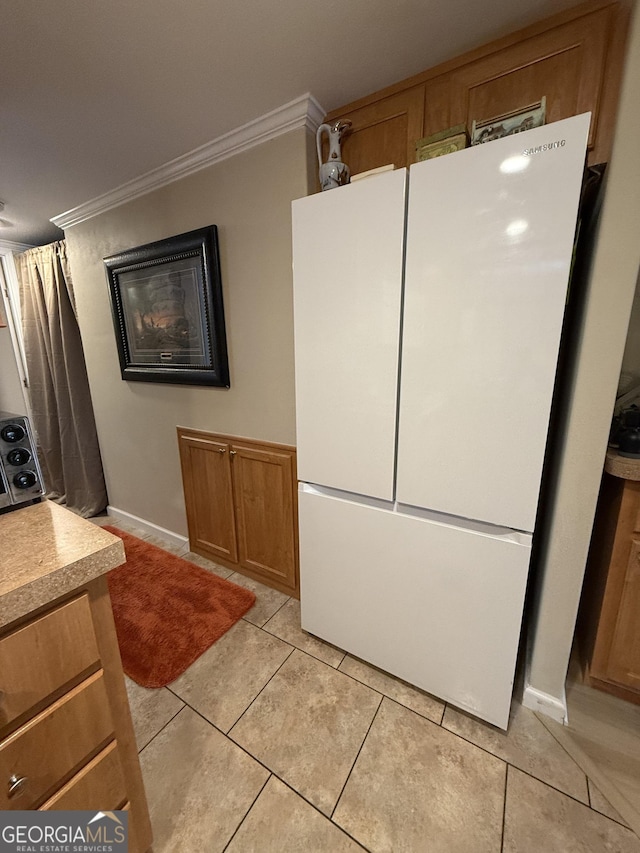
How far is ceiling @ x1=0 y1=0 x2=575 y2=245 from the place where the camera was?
1.06m

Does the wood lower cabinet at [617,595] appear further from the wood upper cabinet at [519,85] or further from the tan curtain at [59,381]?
the tan curtain at [59,381]

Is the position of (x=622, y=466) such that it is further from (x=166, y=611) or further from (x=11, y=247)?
(x=11, y=247)

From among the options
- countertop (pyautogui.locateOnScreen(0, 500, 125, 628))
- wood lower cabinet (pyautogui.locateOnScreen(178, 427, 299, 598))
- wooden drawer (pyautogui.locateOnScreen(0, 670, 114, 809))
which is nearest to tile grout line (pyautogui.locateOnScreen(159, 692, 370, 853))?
wooden drawer (pyautogui.locateOnScreen(0, 670, 114, 809))

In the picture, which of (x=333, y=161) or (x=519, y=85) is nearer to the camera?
(x=519, y=85)

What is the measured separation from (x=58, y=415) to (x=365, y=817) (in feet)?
10.7

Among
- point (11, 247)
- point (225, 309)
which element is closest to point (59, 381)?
point (11, 247)

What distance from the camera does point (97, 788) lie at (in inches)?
32.1

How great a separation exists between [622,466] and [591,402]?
244mm

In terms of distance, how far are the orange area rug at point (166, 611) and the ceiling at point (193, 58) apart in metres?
2.35

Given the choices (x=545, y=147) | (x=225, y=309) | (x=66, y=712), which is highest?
(x=545, y=147)

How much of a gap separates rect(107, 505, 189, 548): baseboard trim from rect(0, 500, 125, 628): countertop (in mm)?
1742

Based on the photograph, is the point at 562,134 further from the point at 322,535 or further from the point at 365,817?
the point at 365,817

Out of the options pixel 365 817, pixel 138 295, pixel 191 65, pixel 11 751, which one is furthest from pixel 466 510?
pixel 138 295

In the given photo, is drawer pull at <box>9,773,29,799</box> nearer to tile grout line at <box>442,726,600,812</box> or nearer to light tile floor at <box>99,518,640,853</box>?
light tile floor at <box>99,518,640,853</box>
